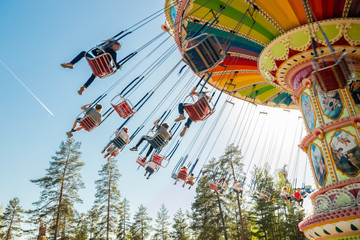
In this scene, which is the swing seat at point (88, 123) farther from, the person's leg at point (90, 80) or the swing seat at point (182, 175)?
the swing seat at point (182, 175)

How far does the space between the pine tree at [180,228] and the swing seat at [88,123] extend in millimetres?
31251

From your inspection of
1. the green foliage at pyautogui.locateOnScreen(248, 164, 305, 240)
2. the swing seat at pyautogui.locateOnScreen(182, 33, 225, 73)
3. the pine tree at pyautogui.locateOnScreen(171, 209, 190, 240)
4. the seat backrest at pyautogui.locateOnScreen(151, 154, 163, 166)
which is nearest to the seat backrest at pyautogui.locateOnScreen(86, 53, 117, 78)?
the swing seat at pyautogui.locateOnScreen(182, 33, 225, 73)

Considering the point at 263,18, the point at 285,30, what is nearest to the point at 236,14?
the point at 263,18

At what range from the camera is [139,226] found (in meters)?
39.9

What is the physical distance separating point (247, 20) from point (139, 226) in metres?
37.1

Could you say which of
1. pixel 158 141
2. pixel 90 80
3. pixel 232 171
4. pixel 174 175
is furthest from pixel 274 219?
pixel 90 80

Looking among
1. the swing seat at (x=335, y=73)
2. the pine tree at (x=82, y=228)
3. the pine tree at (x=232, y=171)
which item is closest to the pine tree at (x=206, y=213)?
the pine tree at (x=232, y=171)

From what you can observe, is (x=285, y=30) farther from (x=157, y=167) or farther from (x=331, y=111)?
(x=157, y=167)

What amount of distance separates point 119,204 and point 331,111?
30184mm

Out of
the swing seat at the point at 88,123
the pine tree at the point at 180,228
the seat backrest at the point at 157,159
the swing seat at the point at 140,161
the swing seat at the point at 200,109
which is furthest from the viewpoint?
the pine tree at the point at 180,228

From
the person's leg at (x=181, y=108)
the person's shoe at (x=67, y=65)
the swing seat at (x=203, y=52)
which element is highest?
the swing seat at (x=203, y=52)

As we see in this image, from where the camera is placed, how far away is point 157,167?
11312mm

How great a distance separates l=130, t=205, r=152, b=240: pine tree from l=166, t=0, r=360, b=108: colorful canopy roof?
33.5 metres

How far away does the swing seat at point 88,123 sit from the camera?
27.2 feet
